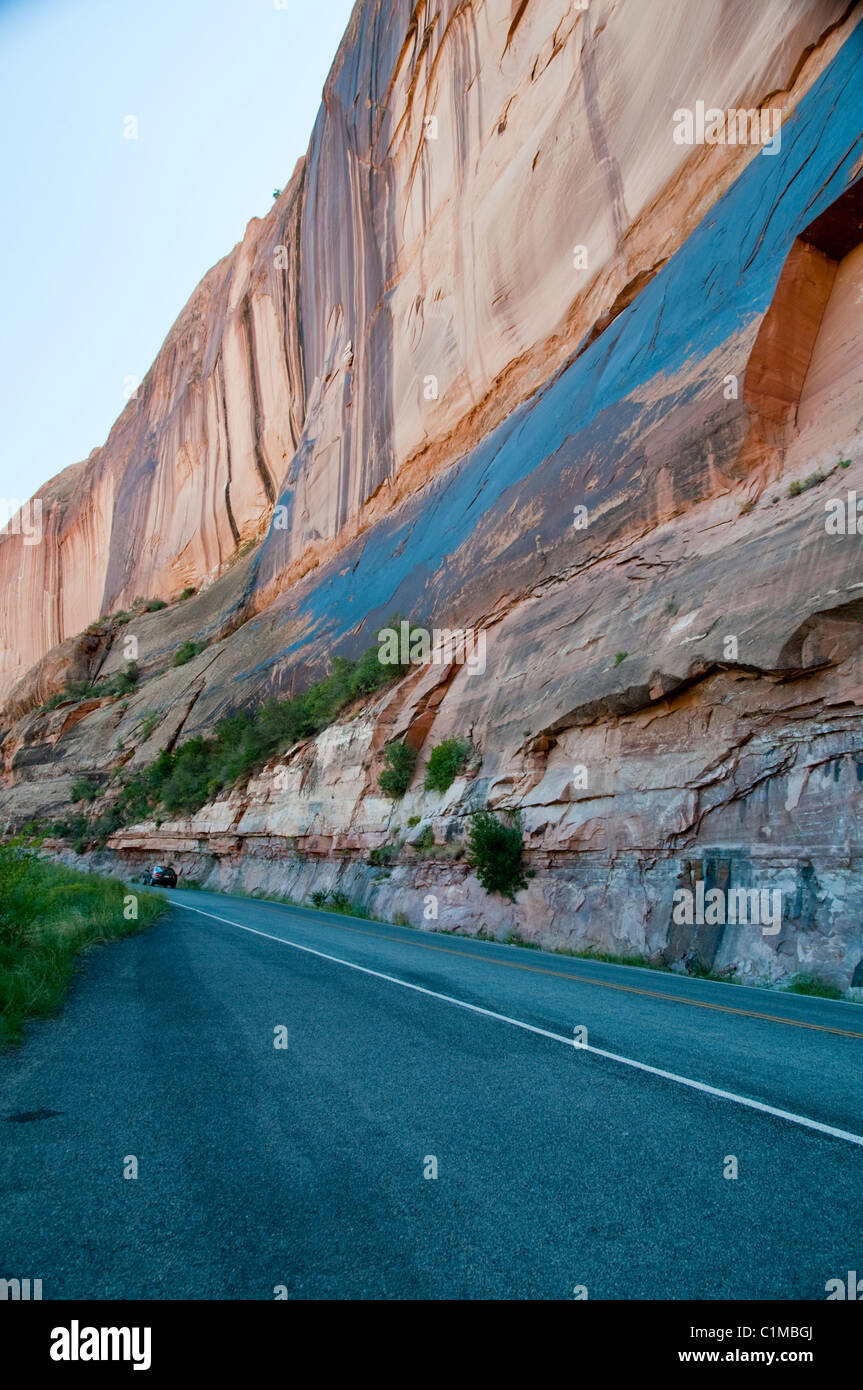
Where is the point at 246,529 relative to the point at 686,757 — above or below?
above

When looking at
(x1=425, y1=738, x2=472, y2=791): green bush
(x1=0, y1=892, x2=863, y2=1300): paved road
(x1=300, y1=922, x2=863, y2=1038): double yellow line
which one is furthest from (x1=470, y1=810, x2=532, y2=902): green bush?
(x1=0, y1=892, x2=863, y2=1300): paved road

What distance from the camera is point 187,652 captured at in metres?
48.7

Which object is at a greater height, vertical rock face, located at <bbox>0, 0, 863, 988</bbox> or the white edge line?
vertical rock face, located at <bbox>0, 0, 863, 988</bbox>

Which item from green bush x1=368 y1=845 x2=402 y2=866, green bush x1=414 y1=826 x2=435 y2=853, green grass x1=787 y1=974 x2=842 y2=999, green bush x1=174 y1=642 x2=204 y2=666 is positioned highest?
green bush x1=174 y1=642 x2=204 y2=666

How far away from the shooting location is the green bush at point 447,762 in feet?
64.9

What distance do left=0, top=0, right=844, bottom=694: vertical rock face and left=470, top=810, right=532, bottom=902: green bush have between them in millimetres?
17198

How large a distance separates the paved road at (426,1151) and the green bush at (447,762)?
1265 centimetres

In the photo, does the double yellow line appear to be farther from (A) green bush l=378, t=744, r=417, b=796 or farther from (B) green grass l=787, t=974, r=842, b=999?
(A) green bush l=378, t=744, r=417, b=796

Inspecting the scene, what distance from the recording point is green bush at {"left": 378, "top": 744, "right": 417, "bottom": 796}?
2194cm

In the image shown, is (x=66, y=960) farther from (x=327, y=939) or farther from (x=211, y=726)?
(x=211, y=726)

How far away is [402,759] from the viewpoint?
22031 mm

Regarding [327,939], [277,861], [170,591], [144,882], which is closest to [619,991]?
[327,939]

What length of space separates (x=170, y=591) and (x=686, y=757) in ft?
184

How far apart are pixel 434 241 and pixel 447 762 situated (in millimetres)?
25065
